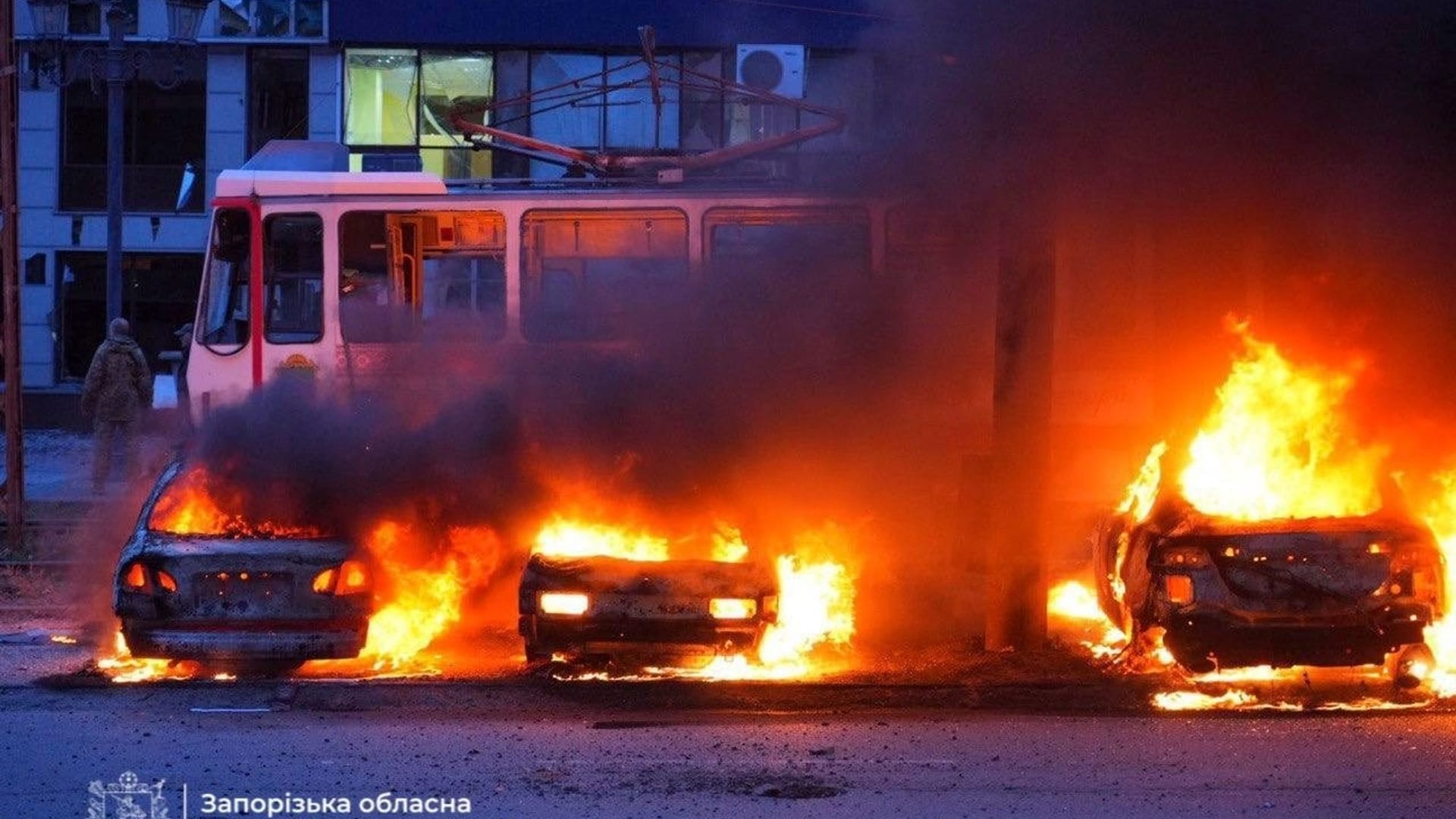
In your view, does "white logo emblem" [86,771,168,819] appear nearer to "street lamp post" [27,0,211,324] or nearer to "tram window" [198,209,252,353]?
"tram window" [198,209,252,353]

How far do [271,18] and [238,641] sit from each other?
18009 mm

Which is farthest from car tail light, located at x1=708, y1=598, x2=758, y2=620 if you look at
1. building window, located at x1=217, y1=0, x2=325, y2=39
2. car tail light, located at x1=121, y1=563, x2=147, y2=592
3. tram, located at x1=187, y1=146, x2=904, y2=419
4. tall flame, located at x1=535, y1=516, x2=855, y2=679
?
building window, located at x1=217, y1=0, x2=325, y2=39

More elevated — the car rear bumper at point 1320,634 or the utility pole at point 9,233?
the utility pole at point 9,233

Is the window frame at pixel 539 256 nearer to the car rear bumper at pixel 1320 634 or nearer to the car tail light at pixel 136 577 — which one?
the car tail light at pixel 136 577

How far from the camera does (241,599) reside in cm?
827

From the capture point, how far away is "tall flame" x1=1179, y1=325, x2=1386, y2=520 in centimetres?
870

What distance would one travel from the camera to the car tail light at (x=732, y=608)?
8297 mm

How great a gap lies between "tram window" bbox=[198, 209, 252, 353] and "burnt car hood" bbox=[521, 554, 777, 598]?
549cm

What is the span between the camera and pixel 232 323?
12.8m

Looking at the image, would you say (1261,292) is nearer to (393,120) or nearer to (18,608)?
(18,608)

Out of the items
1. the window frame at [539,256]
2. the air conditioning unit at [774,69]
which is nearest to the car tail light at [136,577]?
the window frame at [539,256]

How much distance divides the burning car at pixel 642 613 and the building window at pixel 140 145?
61.8 feet

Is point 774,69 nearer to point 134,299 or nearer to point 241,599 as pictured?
point 241,599

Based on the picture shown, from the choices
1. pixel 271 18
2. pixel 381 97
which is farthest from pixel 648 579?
pixel 271 18
